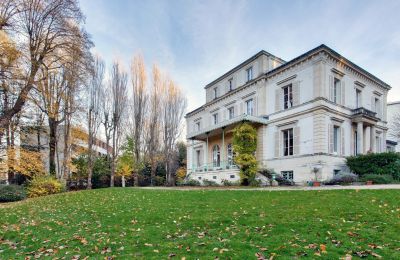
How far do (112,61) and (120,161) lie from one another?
12.4 m

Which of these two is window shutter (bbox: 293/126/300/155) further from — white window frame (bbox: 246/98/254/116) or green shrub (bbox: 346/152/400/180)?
white window frame (bbox: 246/98/254/116)

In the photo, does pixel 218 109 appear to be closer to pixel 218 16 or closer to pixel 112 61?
pixel 112 61

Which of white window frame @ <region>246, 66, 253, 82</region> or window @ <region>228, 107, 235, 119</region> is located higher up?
white window frame @ <region>246, 66, 253, 82</region>

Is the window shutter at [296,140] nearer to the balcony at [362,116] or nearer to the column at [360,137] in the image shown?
the balcony at [362,116]

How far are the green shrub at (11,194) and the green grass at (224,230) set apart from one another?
29.5ft

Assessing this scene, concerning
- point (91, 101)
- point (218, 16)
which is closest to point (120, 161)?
point (91, 101)

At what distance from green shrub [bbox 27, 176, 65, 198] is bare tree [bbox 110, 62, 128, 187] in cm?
677

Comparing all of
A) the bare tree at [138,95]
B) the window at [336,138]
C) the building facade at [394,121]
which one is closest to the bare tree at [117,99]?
the bare tree at [138,95]

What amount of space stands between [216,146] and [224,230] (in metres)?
22.3

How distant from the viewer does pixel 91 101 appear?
80.9 feet

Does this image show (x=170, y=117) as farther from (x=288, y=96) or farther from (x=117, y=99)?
(x=288, y=96)

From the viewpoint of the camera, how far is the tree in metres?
19.1

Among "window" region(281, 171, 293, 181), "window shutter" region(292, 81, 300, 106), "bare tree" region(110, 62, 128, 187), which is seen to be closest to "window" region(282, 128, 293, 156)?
"window" region(281, 171, 293, 181)

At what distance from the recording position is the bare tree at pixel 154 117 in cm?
2853
